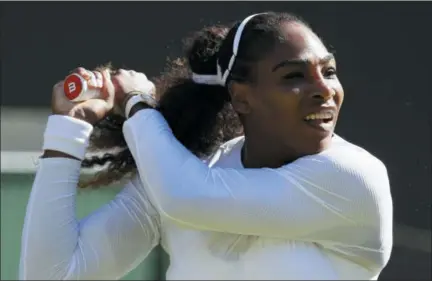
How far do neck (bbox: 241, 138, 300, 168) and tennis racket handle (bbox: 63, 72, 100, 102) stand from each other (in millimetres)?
398

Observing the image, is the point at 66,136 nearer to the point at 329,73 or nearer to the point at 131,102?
the point at 131,102

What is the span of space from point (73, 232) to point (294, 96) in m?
0.61

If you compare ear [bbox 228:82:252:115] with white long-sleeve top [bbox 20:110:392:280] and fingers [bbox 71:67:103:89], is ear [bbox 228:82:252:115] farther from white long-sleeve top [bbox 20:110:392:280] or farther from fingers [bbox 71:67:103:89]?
fingers [bbox 71:67:103:89]

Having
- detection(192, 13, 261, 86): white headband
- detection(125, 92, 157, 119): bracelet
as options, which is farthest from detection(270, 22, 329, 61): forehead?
detection(125, 92, 157, 119): bracelet

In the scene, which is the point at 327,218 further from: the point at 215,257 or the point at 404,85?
the point at 404,85

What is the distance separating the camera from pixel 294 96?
2.28m

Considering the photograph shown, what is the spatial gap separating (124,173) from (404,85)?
7.35 ft

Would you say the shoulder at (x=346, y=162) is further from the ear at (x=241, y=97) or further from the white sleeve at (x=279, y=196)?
the ear at (x=241, y=97)

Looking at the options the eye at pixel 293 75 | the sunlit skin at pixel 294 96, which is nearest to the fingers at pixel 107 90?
the sunlit skin at pixel 294 96

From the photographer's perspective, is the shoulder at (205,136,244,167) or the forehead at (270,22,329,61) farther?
the shoulder at (205,136,244,167)

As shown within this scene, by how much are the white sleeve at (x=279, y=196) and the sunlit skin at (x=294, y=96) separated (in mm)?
63

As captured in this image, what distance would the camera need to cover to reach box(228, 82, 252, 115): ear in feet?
7.81

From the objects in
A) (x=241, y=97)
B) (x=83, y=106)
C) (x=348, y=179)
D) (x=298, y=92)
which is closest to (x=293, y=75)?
(x=298, y=92)

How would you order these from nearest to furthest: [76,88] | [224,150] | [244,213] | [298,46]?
[244,213] < [298,46] < [76,88] < [224,150]
